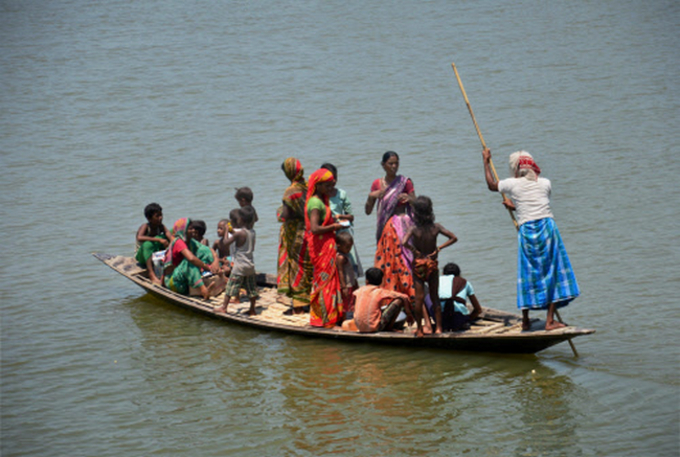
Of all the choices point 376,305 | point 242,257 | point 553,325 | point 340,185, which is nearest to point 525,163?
point 553,325

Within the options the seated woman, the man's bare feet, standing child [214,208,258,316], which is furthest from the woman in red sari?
the man's bare feet

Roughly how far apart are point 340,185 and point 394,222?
6.89 meters

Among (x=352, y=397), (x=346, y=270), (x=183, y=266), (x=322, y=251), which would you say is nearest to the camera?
(x=352, y=397)

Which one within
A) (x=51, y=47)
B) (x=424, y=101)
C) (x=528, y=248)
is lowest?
(x=528, y=248)

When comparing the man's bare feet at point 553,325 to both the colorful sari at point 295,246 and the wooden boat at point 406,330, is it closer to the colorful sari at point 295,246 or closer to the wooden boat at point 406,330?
the wooden boat at point 406,330

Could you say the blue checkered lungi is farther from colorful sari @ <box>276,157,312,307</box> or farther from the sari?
colorful sari @ <box>276,157,312,307</box>

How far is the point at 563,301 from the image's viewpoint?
7.17m

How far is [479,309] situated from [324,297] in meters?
1.47

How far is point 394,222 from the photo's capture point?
8.05 meters

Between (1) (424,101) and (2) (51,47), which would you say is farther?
(2) (51,47)

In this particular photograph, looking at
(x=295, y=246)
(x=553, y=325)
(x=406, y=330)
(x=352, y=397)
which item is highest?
(x=295, y=246)

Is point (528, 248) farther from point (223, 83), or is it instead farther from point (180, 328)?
point (223, 83)

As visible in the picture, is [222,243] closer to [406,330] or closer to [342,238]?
[342,238]

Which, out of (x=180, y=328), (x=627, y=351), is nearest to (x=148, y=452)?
(x=180, y=328)
